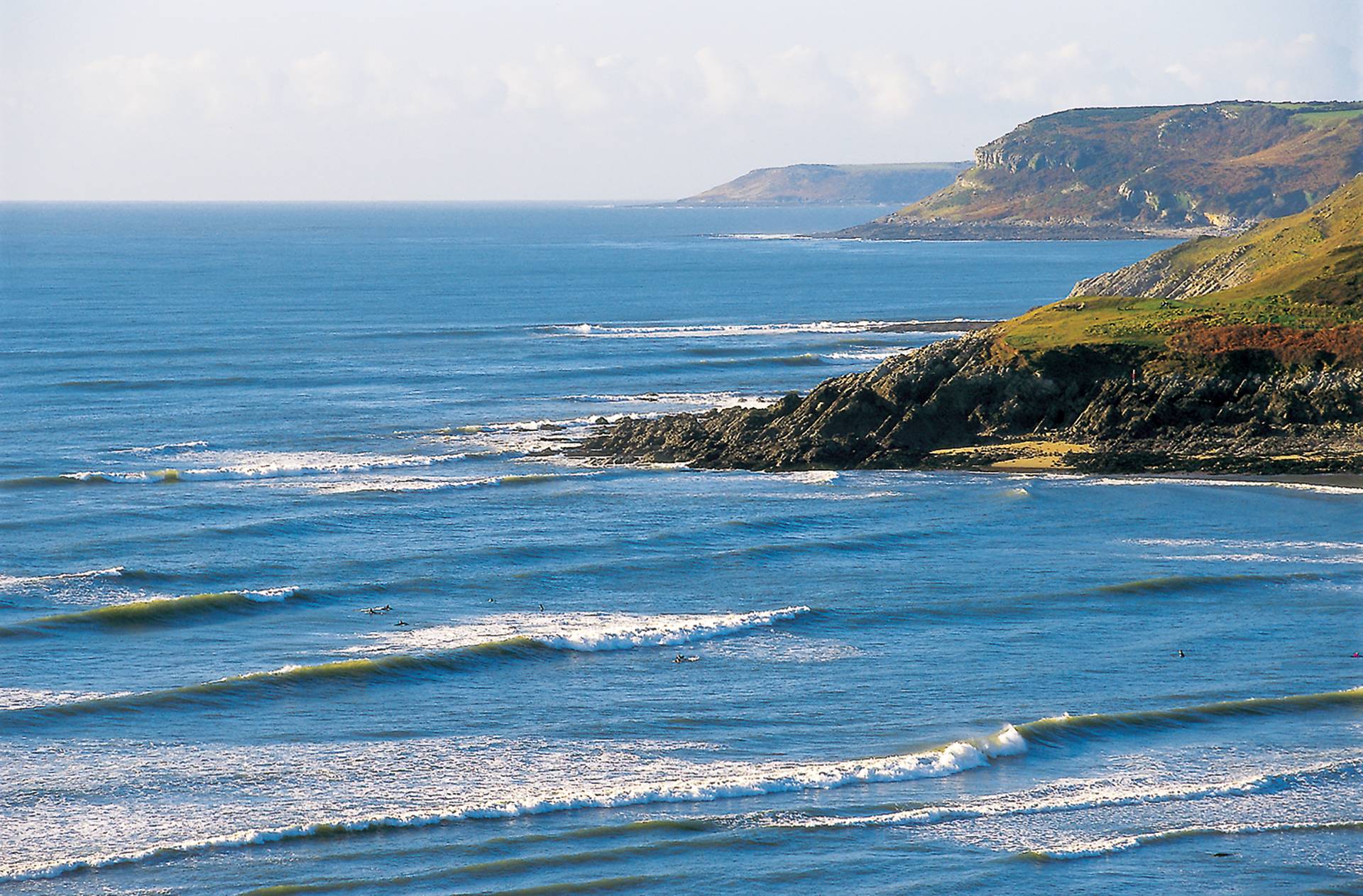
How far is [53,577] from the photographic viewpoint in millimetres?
40594

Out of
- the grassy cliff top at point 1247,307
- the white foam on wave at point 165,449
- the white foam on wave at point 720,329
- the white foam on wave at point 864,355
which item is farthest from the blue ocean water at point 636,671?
the white foam on wave at point 720,329

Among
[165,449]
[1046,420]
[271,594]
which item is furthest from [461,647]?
[165,449]

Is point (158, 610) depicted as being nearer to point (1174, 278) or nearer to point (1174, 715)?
point (1174, 715)

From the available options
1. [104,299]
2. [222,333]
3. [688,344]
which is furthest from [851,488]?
[104,299]

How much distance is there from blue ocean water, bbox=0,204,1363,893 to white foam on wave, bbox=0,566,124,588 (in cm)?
20

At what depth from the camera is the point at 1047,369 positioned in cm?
5922

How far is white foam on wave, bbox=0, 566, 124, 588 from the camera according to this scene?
1569 inches

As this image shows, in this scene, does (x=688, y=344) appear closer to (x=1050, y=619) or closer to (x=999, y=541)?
(x=999, y=541)

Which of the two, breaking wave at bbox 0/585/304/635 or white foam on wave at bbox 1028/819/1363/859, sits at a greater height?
breaking wave at bbox 0/585/304/635

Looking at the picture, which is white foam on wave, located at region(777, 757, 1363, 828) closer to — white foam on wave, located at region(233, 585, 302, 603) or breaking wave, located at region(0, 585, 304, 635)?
white foam on wave, located at region(233, 585, 302, 603)

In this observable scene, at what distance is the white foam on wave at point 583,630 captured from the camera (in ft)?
112

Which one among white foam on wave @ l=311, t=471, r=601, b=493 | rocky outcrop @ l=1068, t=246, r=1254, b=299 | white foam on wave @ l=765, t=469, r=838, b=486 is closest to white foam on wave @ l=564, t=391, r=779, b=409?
white foam on wave @ l=765, t=469, r=838, b=486

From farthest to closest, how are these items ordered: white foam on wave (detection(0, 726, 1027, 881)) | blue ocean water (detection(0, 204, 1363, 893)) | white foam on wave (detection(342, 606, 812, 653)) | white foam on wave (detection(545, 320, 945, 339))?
white foam on wave (detection(545, 320, 945, 339)) < white foam on wave (detection(342, 606, 812, 653)) < blue ocean water (detection(0, 204, 1363, 893)) < white foam on wave (detection(0, 726, 1027, 881))

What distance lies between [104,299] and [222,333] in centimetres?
3205
